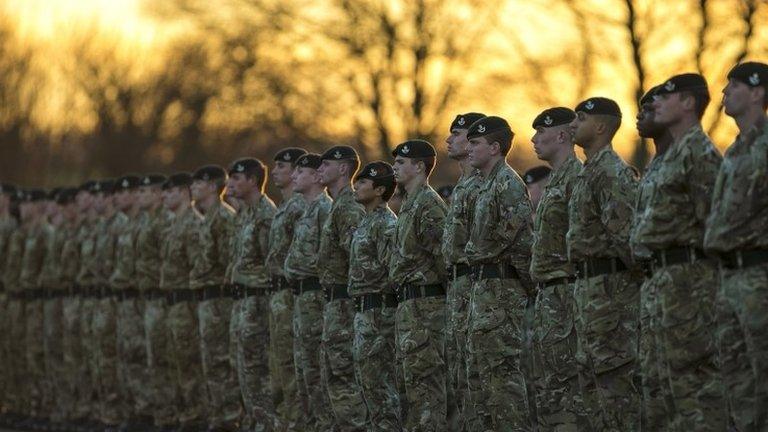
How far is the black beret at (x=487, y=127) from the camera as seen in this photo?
1262 centimetres

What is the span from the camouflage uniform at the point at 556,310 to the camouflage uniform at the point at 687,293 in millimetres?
1428

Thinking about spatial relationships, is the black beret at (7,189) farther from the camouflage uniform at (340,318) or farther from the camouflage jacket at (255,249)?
the camouflage uniform at (340,318)

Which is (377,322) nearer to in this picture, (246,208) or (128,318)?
(246,208)

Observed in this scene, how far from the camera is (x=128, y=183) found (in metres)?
19.5

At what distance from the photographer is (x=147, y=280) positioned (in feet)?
59.8

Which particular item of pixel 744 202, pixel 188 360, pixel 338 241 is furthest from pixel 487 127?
pixel 188 360

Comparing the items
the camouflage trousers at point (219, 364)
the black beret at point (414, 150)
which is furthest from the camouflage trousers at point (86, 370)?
the black beret at point (414, 150)

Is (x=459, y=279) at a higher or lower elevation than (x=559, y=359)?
higher

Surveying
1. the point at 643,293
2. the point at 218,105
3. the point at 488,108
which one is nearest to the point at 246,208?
the point at 643,293

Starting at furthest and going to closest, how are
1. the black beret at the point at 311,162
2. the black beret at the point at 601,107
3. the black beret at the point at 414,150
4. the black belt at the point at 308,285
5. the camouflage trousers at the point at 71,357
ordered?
the camouflage trousers at the point at 71,357
the black beret at the point at 311,162
the black belt at the point at 308,285
the black beret at the point at 414,150
the black beret at the point at 601,107

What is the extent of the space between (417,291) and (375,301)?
60 centimetres

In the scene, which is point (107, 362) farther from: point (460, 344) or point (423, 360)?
point (460, 344)

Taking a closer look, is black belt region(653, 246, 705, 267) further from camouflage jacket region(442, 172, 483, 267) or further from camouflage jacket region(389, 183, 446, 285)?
camouflage jacket region(389, 183, 446, 285)

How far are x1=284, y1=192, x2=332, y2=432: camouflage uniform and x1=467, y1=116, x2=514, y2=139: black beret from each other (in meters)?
2.17
